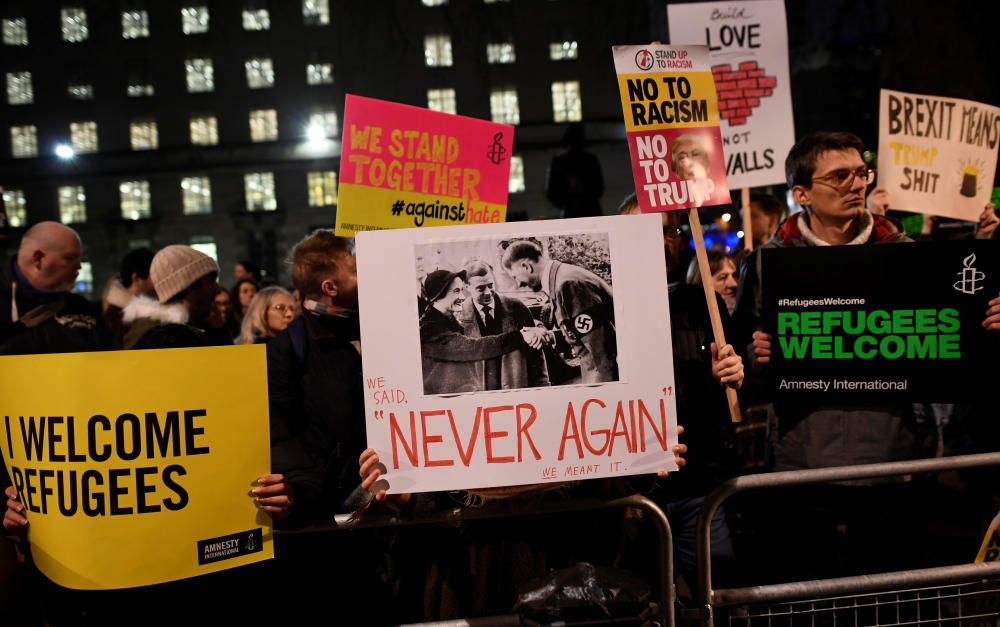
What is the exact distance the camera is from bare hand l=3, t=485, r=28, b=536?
2.53 m

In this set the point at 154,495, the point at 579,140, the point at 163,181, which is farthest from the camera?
the point at 163,181

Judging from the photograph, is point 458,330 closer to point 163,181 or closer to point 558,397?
point 558,397

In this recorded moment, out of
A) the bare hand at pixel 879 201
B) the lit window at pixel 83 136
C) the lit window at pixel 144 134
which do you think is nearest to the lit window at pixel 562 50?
the lit window at pixel 144 134

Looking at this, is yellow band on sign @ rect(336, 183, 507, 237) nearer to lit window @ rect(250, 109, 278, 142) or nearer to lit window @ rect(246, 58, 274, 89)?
lit window @ rect(250, 109, 278, 142)

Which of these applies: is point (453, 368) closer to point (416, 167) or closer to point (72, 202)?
point (416, 167)

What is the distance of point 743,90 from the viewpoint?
5.26 metres

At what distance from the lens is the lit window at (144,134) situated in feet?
151

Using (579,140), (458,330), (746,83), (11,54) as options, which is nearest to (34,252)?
(458,330)

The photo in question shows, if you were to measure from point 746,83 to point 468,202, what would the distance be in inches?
94.0

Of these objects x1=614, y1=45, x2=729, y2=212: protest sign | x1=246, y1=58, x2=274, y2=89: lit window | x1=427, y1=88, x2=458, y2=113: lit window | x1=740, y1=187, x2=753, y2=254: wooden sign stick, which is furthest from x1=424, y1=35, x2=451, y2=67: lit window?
x1=614, y1=45, x2=729, y2=212: protest sign

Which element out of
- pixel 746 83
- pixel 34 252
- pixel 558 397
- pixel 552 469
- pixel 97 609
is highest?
pixel 746 83

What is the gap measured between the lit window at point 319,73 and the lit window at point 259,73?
2084 mm

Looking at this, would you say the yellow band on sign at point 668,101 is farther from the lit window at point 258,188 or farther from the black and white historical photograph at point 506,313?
the lit window at point 258,188

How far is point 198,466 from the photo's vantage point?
2412mm
